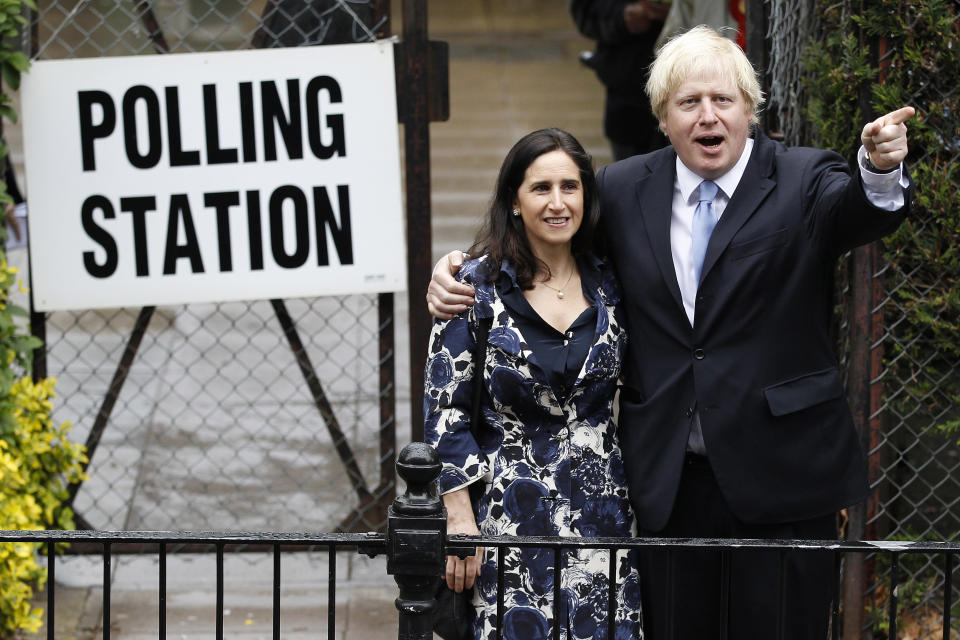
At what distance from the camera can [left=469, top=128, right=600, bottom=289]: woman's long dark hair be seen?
3178mm

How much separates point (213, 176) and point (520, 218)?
1667 mm

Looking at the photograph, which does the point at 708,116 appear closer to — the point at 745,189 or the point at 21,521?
the point at 745,189

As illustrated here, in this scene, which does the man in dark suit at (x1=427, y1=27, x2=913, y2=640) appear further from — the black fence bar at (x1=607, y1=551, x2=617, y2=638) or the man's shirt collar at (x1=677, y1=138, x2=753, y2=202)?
the black fence bar at (x1=607, y1=551, x2=617, y2=638)

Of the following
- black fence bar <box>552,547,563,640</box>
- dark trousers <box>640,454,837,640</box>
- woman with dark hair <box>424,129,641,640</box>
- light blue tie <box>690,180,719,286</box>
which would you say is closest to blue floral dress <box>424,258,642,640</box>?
woman with dark hair <box>424,129,641,640</box>

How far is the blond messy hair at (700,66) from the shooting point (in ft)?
9.89

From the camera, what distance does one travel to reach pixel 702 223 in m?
3.11

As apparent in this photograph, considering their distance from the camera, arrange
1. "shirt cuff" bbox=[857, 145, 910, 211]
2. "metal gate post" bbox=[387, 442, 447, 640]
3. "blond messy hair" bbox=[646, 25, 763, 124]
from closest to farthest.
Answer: "metal gate post" bbox=[387, 442, 447, 640] < "shirt cuff" bbox=[857, 145, 910, 211] < "blond messy hair" bbox=[646, 25, 763, 124]

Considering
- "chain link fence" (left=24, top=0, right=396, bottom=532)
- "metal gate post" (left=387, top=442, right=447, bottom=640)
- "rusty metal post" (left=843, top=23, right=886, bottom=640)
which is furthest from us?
"chain link fence" (left=24, top=0, right=396, bottom=532)

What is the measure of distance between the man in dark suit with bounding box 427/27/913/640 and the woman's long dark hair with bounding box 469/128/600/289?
0.12 metres

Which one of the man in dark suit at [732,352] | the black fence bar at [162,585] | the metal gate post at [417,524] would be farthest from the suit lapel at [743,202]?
the black fence bar at [162,585]

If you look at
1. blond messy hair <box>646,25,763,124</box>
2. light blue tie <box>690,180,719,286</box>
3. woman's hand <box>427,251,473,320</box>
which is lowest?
woman's hand <box>427,251,473,320</box>

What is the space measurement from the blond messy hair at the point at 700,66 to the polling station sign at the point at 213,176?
1.62 metres

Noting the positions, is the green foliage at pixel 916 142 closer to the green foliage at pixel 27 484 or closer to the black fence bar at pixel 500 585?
the black fence bar at pixel 500 585

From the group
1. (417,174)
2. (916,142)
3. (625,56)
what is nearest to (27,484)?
(417,174)
